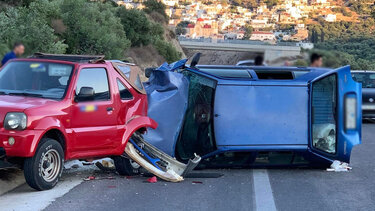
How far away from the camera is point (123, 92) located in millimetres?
10211

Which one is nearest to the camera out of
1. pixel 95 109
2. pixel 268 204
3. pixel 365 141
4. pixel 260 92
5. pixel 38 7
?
pixel 268 204

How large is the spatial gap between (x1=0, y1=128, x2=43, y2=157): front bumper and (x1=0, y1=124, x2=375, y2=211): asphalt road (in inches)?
22.1

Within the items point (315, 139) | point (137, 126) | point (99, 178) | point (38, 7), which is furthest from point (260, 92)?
point (38, 7)

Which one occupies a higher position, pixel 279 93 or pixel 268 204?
pixel 279 93

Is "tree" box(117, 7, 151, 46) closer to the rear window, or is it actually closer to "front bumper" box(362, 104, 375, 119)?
"front bumper" box(362, 104, 375, 119)

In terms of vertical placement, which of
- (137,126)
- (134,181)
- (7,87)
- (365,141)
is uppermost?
(7,87)

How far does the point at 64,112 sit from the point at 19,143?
90cm

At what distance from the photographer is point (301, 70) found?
38.5 feet


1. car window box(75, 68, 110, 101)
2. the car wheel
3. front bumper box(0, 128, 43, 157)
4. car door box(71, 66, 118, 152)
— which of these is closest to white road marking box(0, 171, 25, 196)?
front bumper box(0, 128, 43, 157)

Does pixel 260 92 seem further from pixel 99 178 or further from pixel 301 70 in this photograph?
pixel 99 178

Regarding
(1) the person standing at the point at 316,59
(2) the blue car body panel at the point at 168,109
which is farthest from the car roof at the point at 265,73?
(2) the blue car body panel at the point at 168,109

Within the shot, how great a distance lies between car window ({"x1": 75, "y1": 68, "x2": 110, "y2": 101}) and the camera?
9562 mm

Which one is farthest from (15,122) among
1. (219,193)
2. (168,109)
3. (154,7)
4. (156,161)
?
(154,7)

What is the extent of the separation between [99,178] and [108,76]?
4.99 ft
